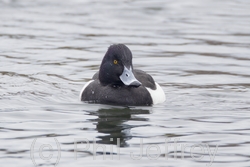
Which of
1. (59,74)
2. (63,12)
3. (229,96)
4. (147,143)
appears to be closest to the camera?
(147,143)

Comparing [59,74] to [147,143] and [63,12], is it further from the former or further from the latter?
[63,12]

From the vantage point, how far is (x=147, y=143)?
828cm

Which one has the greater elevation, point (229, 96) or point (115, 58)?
point (115, 58)

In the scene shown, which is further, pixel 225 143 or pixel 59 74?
pixel 59 74

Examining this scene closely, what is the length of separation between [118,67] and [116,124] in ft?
4.14

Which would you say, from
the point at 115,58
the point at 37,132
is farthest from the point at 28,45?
the point at 37,132

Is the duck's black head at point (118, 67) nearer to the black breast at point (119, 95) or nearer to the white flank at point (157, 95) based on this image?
the black breast at point (119, 95)

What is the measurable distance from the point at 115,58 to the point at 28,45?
5644 millimetres

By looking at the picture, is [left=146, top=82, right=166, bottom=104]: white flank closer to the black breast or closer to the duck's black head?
the black breast

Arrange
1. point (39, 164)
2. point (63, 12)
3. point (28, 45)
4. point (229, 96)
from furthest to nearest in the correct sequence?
1. point (63, 12)
2. point (28, 45)
3. point (229, 96)
4. point (39, 164)

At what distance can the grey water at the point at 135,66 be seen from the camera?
802cm

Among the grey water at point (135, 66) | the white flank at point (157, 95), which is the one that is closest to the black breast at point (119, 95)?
the white flank at point (157, 95)

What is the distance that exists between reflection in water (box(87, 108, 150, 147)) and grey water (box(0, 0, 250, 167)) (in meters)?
0.01

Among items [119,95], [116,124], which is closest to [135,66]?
[119,95]
